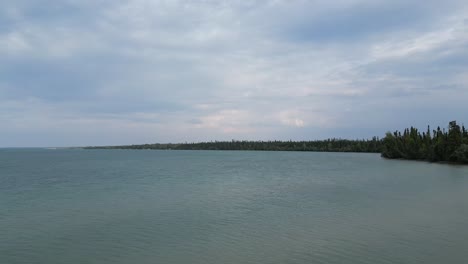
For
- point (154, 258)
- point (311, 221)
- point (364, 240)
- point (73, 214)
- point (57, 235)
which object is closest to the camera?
point (154, 258)

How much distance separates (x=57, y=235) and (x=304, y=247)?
45.2 feet

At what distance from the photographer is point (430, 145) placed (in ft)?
347

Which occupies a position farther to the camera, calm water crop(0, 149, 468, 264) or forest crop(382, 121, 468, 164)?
forest crop(382, 121, 468, 164)

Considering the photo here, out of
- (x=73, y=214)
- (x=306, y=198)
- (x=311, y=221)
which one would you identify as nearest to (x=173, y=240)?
(x=311, y=221)

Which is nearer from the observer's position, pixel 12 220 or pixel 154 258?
pixel 154 258

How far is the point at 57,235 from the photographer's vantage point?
20.9 meters

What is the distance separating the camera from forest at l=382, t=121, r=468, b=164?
90.1 m

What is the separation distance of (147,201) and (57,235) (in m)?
12.7

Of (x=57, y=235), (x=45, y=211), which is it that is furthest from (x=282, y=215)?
(x=45, y=211)

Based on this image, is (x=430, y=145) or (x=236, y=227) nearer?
(x=236, y=227)

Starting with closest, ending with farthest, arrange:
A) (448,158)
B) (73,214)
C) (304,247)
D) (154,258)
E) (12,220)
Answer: (154,258), (304,247), (12,220), (73,214), (448,158)

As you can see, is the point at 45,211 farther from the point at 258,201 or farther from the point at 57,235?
the point at 258,201

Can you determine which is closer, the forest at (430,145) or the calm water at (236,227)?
the calm water at (236,227)

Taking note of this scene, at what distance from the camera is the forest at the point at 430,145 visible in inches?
3549
